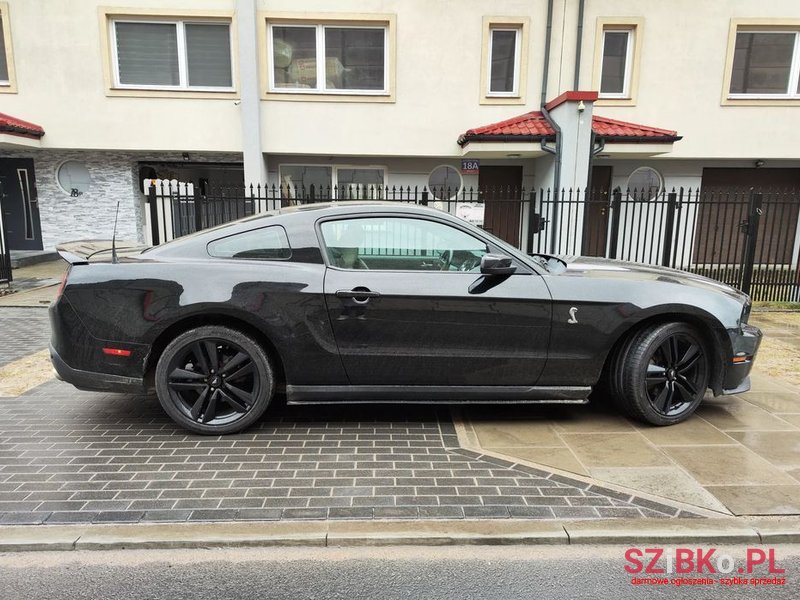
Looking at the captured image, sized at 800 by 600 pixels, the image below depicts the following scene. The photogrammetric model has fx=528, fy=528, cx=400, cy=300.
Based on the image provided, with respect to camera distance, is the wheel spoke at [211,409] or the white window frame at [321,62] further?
the white window frame at [321,62]

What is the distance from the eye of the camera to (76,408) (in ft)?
14.1

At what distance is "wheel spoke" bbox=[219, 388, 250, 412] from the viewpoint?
369 cm

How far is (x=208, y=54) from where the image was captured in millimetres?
11484

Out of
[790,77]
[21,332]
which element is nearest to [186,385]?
[21,332]

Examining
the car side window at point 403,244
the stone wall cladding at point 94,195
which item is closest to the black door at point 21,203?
the stone wall cladding at point 94,195

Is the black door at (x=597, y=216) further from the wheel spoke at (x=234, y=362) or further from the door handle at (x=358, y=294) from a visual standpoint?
the wheel spoke at (x=234, y=362)

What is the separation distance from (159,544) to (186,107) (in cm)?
1091

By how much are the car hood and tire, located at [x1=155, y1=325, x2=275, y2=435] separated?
7.57 feet

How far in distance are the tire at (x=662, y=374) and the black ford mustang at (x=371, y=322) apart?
0.01 meters

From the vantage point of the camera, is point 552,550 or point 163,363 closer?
point 552,550

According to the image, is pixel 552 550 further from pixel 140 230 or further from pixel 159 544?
pixel 140 230

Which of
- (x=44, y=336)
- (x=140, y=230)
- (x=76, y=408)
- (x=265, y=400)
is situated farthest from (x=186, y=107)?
(x=265, y=400)

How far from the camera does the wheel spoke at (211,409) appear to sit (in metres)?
3.70

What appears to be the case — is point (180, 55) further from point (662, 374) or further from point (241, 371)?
point (662, 374)
